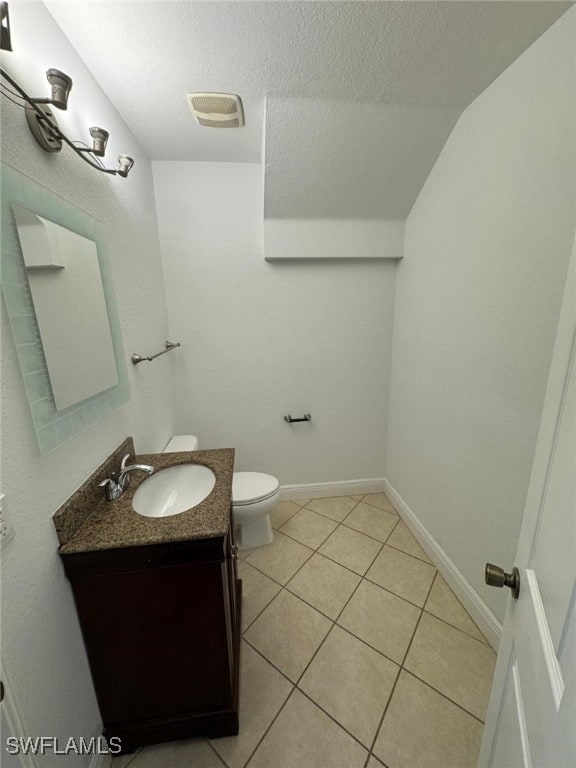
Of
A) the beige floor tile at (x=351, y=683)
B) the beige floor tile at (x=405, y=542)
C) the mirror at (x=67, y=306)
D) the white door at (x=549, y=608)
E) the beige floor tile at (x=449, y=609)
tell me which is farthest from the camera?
the beige floor tile at (x=405, y=542)

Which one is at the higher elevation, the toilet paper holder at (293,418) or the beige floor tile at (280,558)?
the toilet paper holder at (293,418)

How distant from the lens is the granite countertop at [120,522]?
2.68ft

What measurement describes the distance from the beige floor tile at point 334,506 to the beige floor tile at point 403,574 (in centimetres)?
42

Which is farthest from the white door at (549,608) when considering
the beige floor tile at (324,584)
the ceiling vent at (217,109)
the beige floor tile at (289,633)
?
the ceiling vent at (217,109)

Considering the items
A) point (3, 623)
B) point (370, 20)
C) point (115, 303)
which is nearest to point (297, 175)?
point (370, 20)

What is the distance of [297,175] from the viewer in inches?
60.8

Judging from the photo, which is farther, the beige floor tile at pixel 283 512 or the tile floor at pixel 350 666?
the beige floor tile at pixel 283 512

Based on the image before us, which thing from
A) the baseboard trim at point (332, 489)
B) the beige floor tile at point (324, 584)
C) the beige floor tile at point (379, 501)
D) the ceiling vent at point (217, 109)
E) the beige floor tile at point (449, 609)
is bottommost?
the beige floor tile at point (379, 501)

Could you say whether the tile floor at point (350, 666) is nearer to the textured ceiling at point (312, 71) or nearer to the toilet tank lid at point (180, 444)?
the toilet tank lid at point (180, 444)

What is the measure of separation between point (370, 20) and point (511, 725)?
1988 millimetres

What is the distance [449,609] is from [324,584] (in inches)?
25.3

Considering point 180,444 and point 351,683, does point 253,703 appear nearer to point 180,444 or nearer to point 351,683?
point 351,683

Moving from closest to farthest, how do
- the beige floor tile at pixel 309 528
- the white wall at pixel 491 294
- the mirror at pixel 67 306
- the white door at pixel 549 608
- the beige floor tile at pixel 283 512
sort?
the white door at pixel 549 608 < the mirror at pixel 67 306 < the white wall at pixel 491 294 < the beige floor tile at pixel 309 528 < the beige floor tile at pixel 283 512

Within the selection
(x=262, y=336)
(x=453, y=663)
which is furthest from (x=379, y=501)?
(x=262, y=336)
